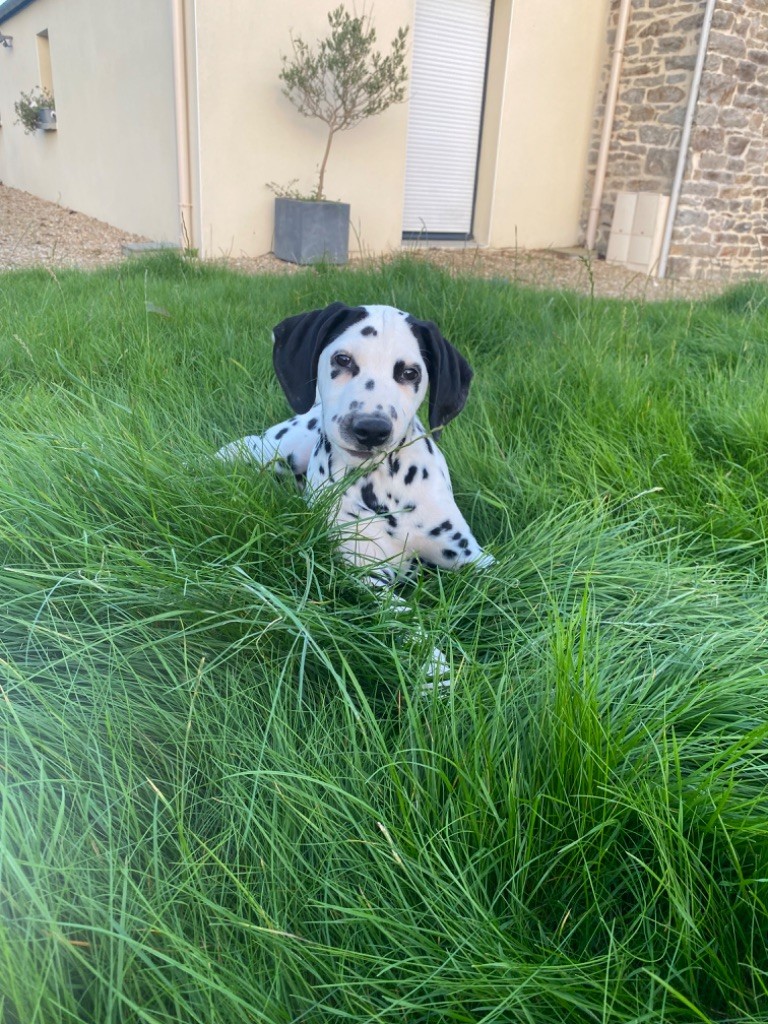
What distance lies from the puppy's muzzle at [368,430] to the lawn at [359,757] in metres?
0.25

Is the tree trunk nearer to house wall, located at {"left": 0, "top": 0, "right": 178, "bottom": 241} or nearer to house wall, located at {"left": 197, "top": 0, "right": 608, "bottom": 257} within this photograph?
house wall, located at {"left": 197, "top": 0, "right": 608, "bottom": 257}

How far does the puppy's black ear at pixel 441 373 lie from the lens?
2354mm

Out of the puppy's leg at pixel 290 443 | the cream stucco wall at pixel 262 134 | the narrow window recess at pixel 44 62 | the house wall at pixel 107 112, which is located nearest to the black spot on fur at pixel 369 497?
the puppy's leg at pixel 290 443

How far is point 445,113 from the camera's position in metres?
10.7

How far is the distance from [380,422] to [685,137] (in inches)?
398

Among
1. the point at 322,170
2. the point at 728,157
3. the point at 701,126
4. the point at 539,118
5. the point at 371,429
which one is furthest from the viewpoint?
the point at 539,118

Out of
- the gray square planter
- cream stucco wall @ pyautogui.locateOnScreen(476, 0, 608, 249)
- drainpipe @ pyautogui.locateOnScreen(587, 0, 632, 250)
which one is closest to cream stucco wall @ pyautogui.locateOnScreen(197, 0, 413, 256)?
the gray square planter

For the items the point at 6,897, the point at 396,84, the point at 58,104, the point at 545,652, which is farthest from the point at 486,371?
the point at 58,104

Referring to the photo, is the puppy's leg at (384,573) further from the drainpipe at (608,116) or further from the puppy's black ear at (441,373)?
the drainpipe at (608,116)

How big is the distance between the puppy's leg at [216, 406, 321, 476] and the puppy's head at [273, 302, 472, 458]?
1.44 feet

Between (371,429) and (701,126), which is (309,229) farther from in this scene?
(371,429)

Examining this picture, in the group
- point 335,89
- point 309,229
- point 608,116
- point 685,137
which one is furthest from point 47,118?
point 685,137

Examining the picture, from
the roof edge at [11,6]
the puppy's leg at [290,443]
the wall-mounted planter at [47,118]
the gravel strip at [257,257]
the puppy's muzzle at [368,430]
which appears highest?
the roof edge at [11,6]

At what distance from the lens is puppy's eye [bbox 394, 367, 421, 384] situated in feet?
7.43
